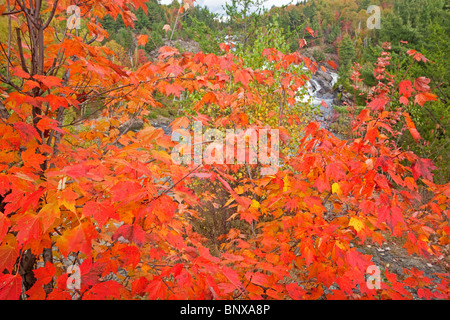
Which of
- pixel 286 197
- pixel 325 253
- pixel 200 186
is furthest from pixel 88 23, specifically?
pixel 200 186

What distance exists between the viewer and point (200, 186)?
5578 mm

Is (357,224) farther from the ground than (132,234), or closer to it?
closer to it

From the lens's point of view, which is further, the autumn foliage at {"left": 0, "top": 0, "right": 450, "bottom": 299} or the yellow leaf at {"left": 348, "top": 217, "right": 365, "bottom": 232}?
the yellow leaf at {"left": 348, "top": 217, "right": 365, "bottom": 232}

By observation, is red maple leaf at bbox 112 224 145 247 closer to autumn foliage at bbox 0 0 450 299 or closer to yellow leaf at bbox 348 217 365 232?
autumn foliage at bbox 0 0 450 299

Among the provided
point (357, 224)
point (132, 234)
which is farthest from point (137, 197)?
point (357, 224)

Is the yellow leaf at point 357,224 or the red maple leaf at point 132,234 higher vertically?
the red maple leaf at point 132,234

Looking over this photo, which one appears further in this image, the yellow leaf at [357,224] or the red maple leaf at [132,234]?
the yellow leaf at [357,224]

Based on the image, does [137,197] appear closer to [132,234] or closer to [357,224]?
[132,234]

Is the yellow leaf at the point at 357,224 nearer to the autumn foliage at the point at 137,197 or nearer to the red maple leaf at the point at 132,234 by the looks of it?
the autumn foliage at the point at 137,197

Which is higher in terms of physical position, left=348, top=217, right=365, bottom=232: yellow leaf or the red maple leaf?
the red maple leaf

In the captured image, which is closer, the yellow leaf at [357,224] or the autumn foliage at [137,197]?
the autumn foliage at [137,197]

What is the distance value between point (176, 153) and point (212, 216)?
293cm

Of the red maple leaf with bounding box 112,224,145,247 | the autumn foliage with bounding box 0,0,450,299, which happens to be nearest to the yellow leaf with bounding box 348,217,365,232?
the autumn foliage with bounding box 0,0,450,299

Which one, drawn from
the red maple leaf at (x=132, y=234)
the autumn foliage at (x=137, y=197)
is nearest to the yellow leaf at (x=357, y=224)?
the autumn foliage at (x=137, y=197)
